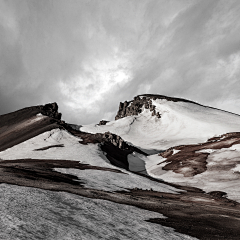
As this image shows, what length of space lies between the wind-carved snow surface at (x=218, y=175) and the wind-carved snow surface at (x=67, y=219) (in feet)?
116

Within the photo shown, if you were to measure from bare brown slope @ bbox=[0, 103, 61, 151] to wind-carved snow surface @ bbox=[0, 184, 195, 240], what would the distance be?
9326 cm

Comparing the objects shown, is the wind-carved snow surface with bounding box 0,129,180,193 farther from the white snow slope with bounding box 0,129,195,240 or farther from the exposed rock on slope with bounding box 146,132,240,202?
the white snow slope with bounding box 0,129,195,240

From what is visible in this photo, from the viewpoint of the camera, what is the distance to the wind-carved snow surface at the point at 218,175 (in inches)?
2016

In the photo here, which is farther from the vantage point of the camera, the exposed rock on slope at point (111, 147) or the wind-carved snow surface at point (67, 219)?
the exposed rock on slope at point (111, 147)

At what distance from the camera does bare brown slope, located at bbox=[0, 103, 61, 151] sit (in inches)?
4250

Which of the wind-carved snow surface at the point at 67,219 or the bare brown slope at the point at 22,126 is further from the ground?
the bare brown slope at the point at 22,126

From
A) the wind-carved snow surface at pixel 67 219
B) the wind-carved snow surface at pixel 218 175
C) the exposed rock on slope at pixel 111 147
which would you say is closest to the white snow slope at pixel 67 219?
the wind-carved snow surface at pixel 67 219

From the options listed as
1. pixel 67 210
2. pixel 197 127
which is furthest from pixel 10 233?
pixel 197 127

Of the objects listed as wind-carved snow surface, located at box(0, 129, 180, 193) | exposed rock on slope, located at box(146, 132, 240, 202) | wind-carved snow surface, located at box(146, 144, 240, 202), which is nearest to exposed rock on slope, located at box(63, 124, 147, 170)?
wind-carved snow surface, located at box(0, 129, 180, 193)

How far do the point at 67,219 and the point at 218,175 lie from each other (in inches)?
2338

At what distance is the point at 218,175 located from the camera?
61.3 m

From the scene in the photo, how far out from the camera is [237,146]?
79562mm

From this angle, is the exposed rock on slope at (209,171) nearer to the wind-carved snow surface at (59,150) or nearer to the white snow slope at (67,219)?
the wind-carved snow surface at (59,150)

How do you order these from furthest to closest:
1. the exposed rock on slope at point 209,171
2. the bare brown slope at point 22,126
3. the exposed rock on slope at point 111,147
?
the bare brown slope at point 22,126, the exposed rock on slope at point 111,147, the exposed rock on slope at point 209,171
